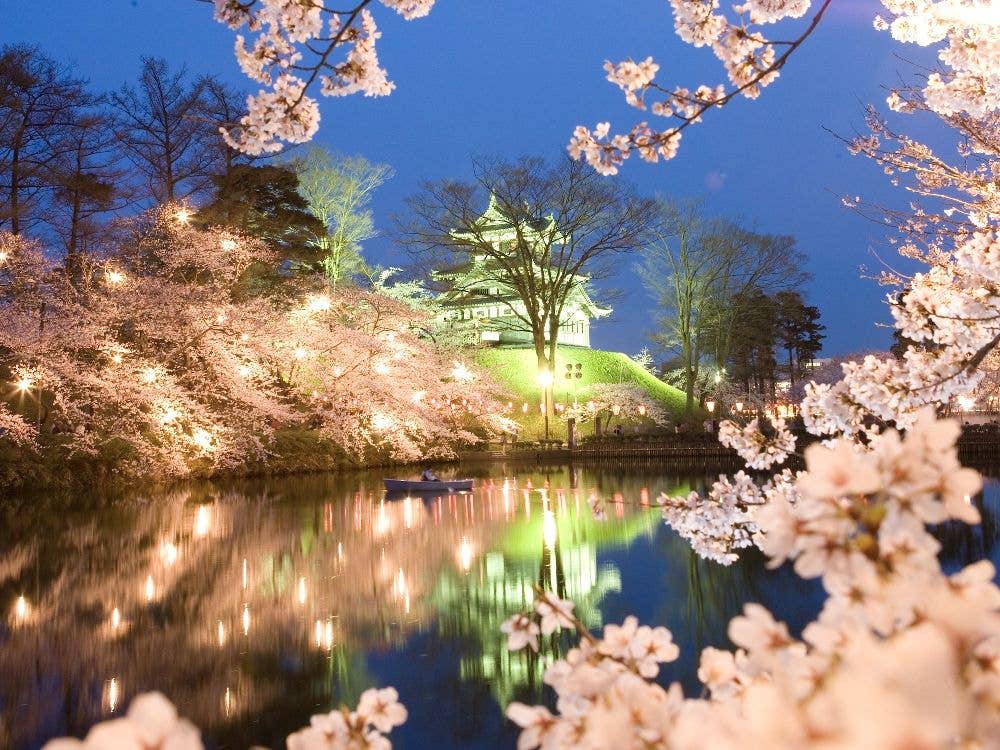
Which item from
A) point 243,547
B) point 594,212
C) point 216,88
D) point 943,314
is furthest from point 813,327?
point 943,314

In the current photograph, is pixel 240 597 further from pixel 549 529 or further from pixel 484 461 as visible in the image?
pixel 484 461

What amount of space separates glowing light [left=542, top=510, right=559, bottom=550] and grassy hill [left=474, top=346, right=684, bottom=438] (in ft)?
76.4

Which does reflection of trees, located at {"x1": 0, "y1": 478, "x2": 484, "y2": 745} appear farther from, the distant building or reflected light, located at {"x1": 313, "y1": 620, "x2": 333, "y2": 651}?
the distant building

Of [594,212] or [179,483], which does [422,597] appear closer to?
[179,483]

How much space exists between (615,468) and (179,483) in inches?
563

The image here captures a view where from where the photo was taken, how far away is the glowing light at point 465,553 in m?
10.9

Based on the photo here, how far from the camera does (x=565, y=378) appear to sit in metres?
41.1

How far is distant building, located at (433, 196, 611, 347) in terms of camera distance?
1452 inches

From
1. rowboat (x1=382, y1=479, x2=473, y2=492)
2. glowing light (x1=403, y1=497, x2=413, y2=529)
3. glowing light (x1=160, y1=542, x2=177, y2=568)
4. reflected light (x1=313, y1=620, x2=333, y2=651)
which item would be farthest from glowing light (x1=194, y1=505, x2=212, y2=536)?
reflected light (x1=313, y1=620, x2=333, y2=651)

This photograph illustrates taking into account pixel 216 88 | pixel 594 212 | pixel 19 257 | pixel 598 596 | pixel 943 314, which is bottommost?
pixel 598 596

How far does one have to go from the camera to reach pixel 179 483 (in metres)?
22.2

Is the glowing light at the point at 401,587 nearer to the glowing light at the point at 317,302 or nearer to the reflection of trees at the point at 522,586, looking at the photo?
the reflection of trees at the point at 522,586

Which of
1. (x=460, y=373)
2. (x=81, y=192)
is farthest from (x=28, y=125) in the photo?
(x=460, y=373)

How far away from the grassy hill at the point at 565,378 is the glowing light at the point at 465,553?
86.6 feet
